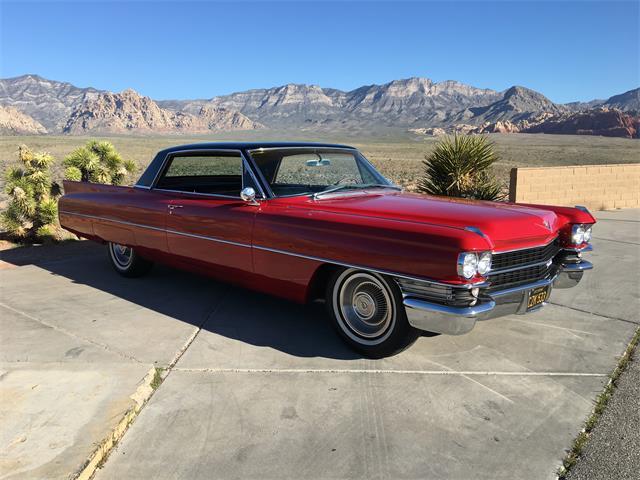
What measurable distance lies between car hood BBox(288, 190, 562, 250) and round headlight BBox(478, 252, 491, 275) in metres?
0.12

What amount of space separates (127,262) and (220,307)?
157 centimetres

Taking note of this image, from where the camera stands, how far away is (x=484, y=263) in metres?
3.47

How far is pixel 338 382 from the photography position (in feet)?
12.0

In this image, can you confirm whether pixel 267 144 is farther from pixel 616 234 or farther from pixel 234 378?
pixel 616 234

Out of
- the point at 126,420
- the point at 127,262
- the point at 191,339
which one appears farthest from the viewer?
the point at 127,262

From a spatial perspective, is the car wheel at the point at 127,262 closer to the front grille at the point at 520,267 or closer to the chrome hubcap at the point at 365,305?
the chrome hubcap at the point at 365,305

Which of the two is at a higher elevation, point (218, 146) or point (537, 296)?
Result: point (218, 146)

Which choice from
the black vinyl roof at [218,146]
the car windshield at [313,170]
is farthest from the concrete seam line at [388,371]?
the black vinyl roof at [218,146]

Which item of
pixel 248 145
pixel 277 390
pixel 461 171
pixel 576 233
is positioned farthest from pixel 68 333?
pixel 461 171

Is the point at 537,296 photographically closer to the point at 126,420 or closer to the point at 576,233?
the point at 576,233

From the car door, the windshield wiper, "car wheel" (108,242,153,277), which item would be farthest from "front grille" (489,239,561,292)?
"car wheel" (108,242,153,277)

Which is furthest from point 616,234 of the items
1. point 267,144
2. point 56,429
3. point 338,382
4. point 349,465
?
point 56,429

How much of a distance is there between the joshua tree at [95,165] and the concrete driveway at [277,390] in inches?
162

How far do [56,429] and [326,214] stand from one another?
84.9 inches
